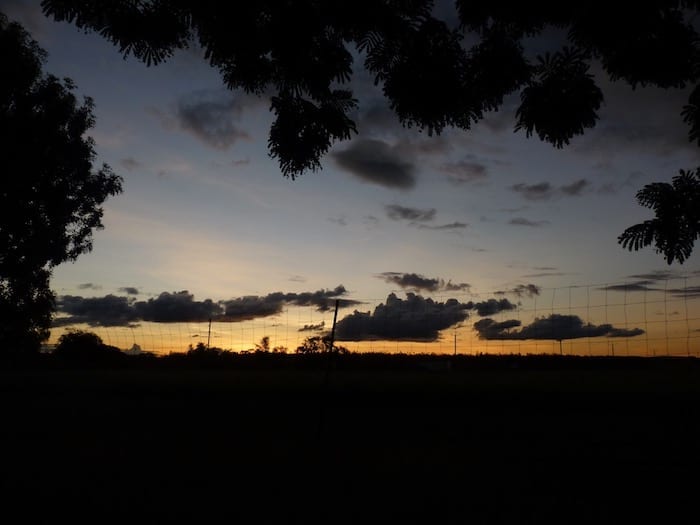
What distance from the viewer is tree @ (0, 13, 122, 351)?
17328 mm

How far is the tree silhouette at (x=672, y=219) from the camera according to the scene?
3314mm

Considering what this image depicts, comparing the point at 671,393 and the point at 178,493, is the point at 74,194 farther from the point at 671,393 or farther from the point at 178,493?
the point at 671,393

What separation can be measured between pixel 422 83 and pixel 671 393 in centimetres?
1453

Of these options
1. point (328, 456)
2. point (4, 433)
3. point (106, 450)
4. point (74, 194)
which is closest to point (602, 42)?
point (328, 456)

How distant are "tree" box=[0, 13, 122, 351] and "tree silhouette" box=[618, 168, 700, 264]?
1793 cm

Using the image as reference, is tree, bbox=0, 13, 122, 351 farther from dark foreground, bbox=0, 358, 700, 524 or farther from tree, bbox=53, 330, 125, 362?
tree, bbox=53, 330, 125, 362

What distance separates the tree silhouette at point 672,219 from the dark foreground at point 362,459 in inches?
125

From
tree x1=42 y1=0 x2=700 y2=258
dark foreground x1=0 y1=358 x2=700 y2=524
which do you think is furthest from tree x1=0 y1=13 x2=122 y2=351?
tree x1=42 y1=0 x2=700 y2=258

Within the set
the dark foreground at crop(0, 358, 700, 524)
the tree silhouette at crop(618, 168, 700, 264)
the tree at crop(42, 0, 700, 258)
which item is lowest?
the dark foreground at crop(0, 358, 700, 524)

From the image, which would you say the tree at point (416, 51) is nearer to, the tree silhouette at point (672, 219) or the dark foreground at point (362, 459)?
the tree silhouette at point (672, 219)

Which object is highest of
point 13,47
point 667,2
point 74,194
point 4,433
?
point 13,47

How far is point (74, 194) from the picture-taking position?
69.1ft

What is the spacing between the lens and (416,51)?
4.33 m

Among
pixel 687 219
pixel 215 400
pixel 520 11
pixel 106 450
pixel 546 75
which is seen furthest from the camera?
pixel 215 400
